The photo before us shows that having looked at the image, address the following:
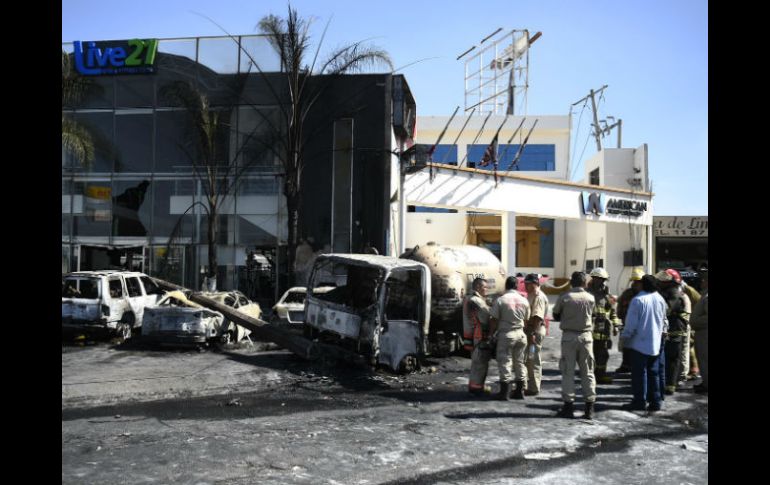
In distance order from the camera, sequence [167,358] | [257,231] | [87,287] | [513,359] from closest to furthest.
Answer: [513,359] → [167,358] → [87,287] → [257,231]

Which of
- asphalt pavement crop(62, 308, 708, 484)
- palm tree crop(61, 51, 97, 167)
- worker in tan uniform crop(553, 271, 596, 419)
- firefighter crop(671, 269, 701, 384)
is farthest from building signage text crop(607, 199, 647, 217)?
palm tree crop(61, 51, 97, 167)

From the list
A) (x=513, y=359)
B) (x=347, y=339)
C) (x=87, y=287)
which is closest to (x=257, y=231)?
(x=87, y=287)

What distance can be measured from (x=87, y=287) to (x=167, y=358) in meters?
3.01

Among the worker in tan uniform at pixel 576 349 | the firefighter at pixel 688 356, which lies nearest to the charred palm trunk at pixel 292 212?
the firefighter at pixel 688 356

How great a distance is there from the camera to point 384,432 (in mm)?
6766

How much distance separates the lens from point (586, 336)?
7.88 metres

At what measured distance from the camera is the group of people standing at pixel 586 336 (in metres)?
7.89

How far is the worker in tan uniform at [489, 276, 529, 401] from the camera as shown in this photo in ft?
28.2

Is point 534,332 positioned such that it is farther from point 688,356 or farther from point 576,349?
point 688,356

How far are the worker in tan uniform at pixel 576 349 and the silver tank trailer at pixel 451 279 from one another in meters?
4.49

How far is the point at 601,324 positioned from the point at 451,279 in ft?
11.7
